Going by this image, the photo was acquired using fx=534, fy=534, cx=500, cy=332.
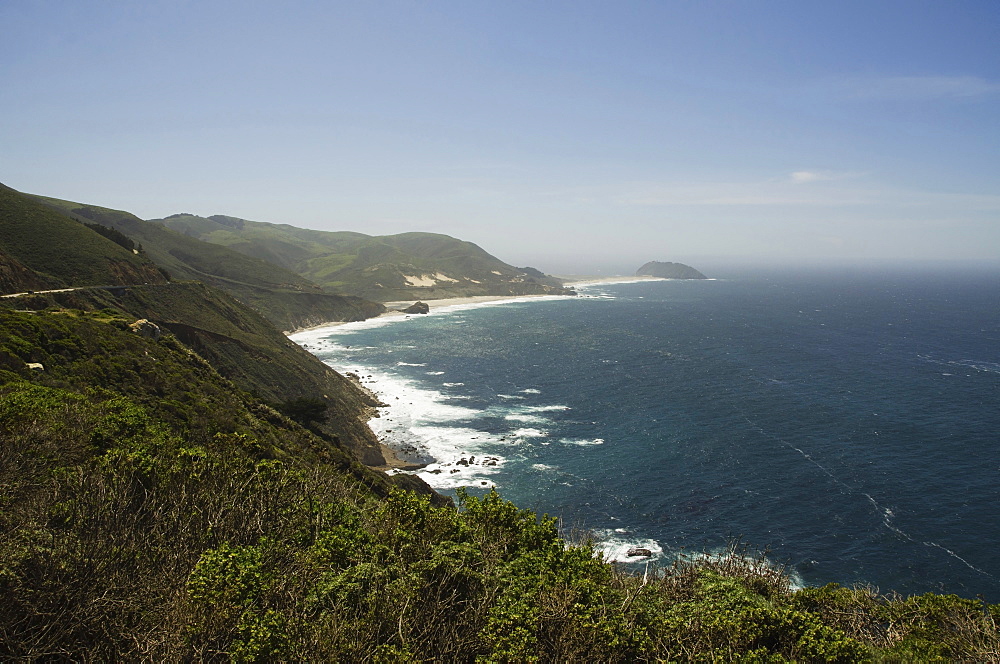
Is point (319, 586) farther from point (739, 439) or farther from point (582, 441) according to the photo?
point (739, 439)

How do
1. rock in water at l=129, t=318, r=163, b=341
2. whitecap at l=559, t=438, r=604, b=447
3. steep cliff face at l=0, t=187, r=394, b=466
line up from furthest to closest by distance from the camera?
whitecap at l=559, t=438, r=604, b=447, steep cliff face at l=0, t=187, r=394, b=466, rock in water at l=129, t=318, r=163, b=341

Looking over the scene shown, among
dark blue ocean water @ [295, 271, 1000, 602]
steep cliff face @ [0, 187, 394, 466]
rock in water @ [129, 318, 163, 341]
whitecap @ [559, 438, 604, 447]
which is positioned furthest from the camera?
whitecap @ [559, 438, 604, 447]

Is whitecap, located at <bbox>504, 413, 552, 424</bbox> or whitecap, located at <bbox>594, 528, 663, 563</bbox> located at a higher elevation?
whitecap, located at <bbox>504, 413, 552, 424</bbox>

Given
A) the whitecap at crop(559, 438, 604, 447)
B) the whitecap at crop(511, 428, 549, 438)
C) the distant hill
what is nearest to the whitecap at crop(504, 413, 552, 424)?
the whitecap at crop(511, 428, 549, 438)

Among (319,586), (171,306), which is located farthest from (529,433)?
(171,306)

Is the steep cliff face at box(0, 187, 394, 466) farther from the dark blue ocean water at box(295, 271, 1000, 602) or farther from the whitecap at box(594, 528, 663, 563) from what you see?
the whitecap at box(594, 528, 663, 563)

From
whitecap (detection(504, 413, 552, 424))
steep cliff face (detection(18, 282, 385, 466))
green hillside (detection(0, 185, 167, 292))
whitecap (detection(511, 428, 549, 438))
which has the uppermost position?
green hillside (detection(0, 185, 167, 292))

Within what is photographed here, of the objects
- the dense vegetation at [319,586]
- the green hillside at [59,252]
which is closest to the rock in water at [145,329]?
the green hillside at [59,252]
